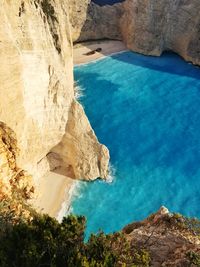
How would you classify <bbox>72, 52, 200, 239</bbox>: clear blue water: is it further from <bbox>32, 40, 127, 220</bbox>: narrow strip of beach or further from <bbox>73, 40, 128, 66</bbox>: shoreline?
<bbox>73, 40, 128, 66</bbox>: shoreline

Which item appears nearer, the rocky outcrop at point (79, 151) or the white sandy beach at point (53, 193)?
the white sandy beach at point (53, 193)

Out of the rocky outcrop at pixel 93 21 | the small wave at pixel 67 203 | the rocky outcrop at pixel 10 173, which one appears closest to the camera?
the rocky outcrop at pixel 10 173

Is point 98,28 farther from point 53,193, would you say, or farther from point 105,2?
point 53,193

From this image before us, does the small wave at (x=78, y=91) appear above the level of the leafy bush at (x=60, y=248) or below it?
below

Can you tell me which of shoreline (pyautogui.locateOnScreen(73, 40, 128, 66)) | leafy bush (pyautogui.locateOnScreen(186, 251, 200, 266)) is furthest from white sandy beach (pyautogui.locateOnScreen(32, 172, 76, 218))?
shoreline (pyautogui.locateOnScreen(73, 40, 128, 66))

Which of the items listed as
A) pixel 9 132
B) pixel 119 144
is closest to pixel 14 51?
pixel 9 132

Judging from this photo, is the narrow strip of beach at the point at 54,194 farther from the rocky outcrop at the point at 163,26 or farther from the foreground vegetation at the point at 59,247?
the rocky outcrop at the point at 163,26

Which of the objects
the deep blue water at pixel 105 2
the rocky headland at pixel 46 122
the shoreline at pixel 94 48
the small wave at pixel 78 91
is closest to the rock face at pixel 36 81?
the rocky headland at pixel 46 122
